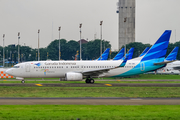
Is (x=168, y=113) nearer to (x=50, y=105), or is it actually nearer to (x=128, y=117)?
(x=128, y=117)

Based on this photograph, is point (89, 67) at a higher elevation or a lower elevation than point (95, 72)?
higher

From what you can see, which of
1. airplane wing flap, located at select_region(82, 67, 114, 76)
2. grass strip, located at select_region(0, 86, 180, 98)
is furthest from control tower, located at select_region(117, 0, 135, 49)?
grass strip, located at select_region(0, 86, 180, 98)

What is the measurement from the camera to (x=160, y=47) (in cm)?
5106

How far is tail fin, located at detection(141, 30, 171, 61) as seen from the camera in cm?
5075

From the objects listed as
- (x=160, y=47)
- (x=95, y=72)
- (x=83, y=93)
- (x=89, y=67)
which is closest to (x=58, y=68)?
(x=89, y=67)

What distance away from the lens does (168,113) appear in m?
20.0

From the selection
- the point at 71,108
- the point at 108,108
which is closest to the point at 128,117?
the point at 108,108

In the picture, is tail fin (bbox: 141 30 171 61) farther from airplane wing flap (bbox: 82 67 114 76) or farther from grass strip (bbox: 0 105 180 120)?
grass strip (bbox: 0 105 180 120)

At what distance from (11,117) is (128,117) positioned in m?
6.93

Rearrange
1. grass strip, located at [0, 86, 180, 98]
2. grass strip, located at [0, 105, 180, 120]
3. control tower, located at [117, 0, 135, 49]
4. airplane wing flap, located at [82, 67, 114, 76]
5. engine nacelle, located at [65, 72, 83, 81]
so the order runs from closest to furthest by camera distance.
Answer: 1. grass strip, located at [0, 105, 180, 120]
2. grass strip, located at [0, 86, 180, 98]
3. engine nacelle, located at [65, 72, 83, 81]
4. airplane wing flap, located at [82, 67, 114, 76]
5. control tower, located at [117, 0, 135, 49]

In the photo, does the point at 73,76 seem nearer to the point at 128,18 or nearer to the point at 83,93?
the point at 83,93

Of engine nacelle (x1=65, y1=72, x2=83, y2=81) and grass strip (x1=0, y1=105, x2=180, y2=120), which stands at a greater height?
engine nacelle (x1=65, y1=72, x2=83, y2=81)

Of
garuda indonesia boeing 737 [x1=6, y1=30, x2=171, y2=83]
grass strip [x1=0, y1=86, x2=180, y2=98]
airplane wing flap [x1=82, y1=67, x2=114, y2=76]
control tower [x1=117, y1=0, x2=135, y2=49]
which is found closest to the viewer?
grass strip [x1=0, y1=86, x2=180, y2=98]

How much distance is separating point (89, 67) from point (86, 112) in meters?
30.2
